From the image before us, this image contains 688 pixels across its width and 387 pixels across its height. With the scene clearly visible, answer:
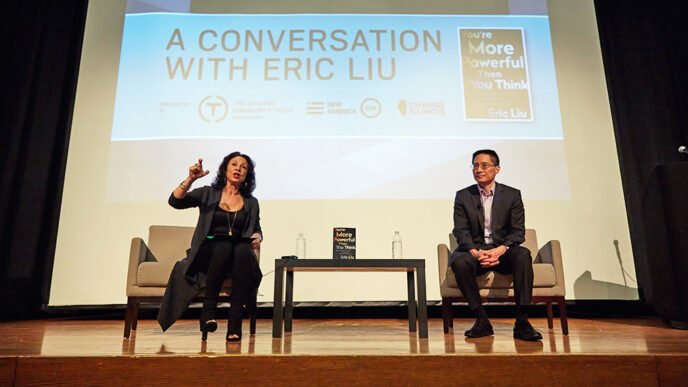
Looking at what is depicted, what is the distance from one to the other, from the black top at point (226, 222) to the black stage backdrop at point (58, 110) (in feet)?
6.38

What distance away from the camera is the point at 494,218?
2543 mm

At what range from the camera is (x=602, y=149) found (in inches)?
148

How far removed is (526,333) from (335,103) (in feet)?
7.40

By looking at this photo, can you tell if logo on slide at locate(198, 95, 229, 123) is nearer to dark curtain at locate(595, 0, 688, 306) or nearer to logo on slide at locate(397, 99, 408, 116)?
logo on slide at locate(397, 99, 408, 116)

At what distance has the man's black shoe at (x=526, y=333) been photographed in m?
2.04

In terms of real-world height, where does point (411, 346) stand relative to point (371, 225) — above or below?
below

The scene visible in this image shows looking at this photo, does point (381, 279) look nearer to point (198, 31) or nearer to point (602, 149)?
point (602, 149)

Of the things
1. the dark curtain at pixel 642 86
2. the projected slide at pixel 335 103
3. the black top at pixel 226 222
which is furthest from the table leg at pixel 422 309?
the dark curtain at pixel 642 86

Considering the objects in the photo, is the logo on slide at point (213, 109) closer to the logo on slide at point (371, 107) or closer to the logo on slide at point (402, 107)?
the logo on slide at point (371, 107)

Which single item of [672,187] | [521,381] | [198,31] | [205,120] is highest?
[198,31]

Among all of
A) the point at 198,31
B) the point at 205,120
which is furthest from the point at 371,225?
the point at 198,31

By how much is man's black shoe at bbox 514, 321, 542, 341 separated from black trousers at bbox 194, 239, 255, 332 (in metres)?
1.23

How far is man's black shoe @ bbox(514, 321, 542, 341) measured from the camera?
2037 mm

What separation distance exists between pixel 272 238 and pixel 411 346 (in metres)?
1.95
